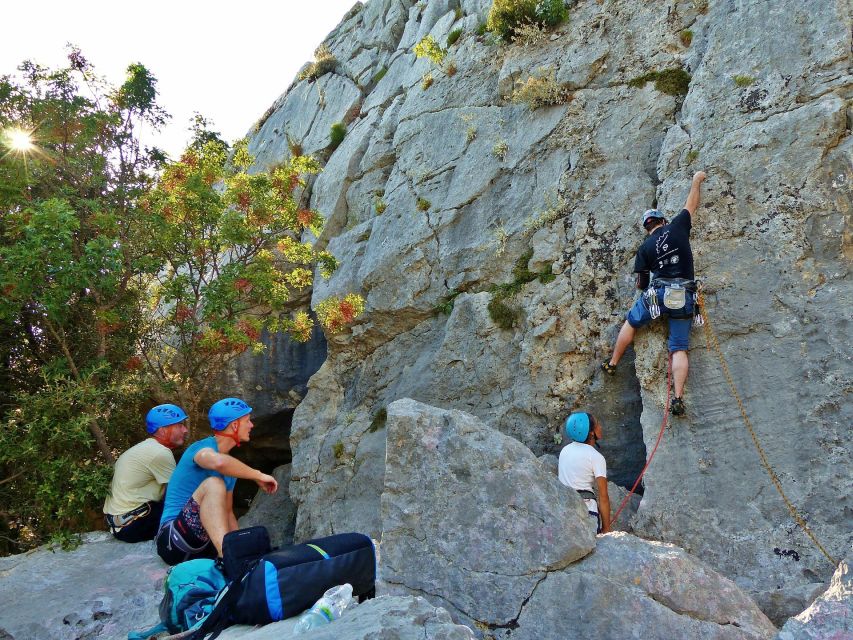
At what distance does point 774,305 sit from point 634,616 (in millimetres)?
3954

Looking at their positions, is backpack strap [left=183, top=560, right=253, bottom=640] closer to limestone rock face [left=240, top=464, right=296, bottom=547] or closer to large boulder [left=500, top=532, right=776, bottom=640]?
large boulder [left=500, top=532, right=776, bottom=640]

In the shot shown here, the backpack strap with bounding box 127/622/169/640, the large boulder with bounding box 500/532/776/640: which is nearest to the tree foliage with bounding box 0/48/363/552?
the backpack strap with bounding box 127/622/169/640

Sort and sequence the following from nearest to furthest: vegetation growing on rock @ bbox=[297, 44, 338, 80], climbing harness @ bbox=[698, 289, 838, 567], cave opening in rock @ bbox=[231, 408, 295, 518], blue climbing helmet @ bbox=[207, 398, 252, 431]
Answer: climbing harness @ bbox=[698, 289, 838, 567] → blue climbing helmet @ bbox=[207, 398, 252, 431] → cave opening in rock @ bbox=[231, 408, 295, 518] → vegetation growing on rock @ bbox=[297, 44, 338, 80]

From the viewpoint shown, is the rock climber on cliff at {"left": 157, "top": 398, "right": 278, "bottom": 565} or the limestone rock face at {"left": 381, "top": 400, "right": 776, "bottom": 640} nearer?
the limestone rock face at {"left": 381, "top": 400, "right": 776, "bottom": 640}

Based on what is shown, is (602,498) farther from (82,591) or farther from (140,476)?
(82,591)

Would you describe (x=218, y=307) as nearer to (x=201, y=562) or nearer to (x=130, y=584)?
(x=130, y=584)

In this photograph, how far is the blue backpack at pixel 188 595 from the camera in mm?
4398

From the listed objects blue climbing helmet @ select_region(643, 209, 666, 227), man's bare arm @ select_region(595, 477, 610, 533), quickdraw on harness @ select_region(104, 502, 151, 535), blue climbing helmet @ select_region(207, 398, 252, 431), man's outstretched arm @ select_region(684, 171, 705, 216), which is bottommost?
man's bare arm @ select_region(595, 477, 610, 533)

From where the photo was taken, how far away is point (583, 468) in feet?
20.8

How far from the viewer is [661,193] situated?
310 inches

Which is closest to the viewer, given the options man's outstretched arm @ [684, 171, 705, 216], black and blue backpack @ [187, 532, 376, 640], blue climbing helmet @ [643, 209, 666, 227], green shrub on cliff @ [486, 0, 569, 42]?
black and blue backpack @ [187, 532, 376, 640]

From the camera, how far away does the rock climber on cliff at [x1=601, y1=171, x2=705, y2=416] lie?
263 inches

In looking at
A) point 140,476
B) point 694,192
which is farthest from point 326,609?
point 694,192

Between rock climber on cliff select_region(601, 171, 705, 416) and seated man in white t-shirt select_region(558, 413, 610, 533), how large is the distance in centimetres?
98
